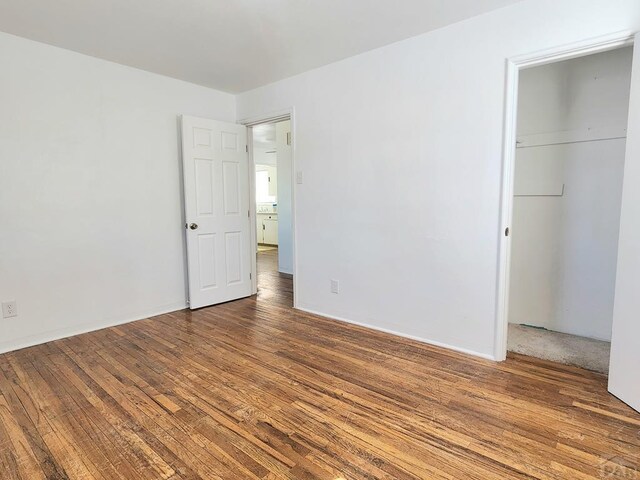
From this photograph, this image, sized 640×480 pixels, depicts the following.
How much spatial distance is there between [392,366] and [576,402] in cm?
106

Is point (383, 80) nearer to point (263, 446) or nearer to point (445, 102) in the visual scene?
point (445, 102)

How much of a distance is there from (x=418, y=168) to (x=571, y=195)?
132 centimetres

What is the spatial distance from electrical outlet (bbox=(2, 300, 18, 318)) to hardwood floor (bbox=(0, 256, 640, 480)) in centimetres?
31

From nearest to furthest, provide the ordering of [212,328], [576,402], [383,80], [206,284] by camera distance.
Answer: [576,402]
[383,80]
[212,328]
[206,284]

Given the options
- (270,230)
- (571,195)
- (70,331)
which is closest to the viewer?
(571,195)

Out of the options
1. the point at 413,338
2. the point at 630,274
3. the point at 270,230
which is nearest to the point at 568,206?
the point at 630,274

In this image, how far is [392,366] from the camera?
2.46 meters

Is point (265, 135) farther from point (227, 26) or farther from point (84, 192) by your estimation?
point (227, 26)

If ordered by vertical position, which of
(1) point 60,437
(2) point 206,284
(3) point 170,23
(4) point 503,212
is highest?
(3) point 170,23

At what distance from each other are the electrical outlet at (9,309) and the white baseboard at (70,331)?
8.5 inches

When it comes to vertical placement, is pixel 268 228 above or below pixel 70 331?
above

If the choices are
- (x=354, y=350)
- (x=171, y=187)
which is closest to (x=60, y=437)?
(x=354, y=350)

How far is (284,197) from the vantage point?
568cm

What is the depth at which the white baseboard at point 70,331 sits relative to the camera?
2.80 metres
